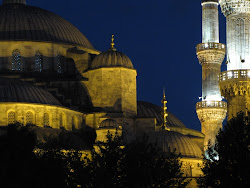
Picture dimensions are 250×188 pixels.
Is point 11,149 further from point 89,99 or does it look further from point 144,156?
point 89,99

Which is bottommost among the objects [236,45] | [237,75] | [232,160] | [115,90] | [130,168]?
[130,168]

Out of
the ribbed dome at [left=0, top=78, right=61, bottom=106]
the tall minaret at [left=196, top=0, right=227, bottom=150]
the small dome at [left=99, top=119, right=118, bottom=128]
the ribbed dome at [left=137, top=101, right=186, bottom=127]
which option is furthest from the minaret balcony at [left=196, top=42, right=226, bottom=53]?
the small dome at [left=99, top=119, right=118, bottom=128]

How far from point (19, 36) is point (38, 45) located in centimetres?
133

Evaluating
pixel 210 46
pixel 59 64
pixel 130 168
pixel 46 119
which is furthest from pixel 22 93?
pixel 130 168

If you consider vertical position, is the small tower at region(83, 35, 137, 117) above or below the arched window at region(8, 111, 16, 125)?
above

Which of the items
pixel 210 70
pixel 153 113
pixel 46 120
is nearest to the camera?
pixel 46 120

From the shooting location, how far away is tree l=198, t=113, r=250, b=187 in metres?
44.9

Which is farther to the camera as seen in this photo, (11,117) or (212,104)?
(212,104)

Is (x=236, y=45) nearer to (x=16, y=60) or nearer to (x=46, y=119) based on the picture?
(x=46, y=119)

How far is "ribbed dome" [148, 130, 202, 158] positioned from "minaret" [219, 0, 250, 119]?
4.76m

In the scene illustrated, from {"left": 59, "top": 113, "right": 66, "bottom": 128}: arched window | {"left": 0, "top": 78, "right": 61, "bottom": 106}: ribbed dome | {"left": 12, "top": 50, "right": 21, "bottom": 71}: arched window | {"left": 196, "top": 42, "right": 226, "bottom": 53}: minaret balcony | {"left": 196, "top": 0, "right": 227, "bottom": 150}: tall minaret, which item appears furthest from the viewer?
{"left": 196, "top": 0, "right": 227, "bottom": 150}: tall minaret

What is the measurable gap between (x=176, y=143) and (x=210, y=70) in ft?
30.7

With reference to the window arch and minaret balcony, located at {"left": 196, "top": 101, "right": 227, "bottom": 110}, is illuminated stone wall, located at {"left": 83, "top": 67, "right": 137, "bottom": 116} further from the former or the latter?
minaret balcony, located at {"left": 196, "top": 101, "right": 227, "bottom": 110}

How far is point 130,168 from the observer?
153 feet
